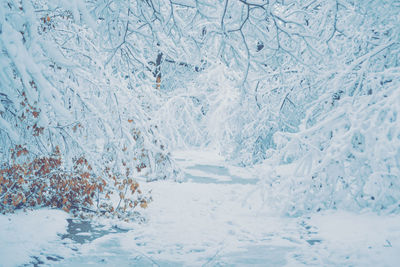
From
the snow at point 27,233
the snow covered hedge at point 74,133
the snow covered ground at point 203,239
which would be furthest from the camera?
the snow covered hedge at point 74,133

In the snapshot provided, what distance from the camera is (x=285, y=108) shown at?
10.2m

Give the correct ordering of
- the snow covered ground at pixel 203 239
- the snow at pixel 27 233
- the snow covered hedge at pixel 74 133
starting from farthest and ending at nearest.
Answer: the snow covered hedge at pixel 74 133 → the snow covered ground at pixel 203 239 → the snow at pixel 27 233

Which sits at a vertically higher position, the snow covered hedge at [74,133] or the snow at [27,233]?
the snow covered hedge at [74,133]

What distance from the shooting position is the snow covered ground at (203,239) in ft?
13.5

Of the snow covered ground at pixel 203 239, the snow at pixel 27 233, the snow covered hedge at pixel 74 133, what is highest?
the snow covered hedge at pixel 74 133

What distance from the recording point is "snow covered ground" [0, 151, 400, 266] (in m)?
4.10

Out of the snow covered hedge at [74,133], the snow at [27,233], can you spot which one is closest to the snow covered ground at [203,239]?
the snow at [27,233]

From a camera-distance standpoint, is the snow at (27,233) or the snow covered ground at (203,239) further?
the snow covered ground at (203,239)

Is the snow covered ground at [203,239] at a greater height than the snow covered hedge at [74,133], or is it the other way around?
the snow covered hedge at [74,133]

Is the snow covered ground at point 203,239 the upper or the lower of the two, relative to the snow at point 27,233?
lower

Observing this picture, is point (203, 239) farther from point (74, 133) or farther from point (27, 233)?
point (74, 133)

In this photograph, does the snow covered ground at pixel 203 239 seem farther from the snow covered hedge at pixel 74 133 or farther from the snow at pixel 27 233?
the snow covered hedge at pixel 74 133

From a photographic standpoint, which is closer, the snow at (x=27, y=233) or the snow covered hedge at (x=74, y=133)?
the snow at (x=27, y=233)

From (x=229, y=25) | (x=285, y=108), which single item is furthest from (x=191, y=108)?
(x=229, y=25)
